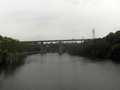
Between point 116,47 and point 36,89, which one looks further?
point 116,47

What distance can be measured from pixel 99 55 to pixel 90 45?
10.3m

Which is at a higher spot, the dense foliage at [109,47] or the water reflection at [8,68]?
the dense foliage at [109,47]

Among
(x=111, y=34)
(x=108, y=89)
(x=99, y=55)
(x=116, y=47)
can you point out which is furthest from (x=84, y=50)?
(x=108, y=89)

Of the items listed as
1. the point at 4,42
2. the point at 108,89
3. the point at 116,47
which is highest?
the point at 4,42

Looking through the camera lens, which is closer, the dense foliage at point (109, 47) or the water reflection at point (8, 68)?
the water reflection at point (8, 68)

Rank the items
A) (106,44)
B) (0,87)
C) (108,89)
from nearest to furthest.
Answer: (108,89) → (0,87) → (106,44)

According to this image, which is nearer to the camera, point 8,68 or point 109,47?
point 8,68

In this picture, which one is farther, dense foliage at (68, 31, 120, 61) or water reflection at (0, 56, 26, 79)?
dense foliage at (68, 31, 120, 61)

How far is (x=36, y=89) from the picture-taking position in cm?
1425

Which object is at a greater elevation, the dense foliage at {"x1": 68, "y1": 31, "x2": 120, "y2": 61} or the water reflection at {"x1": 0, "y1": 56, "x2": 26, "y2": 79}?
the dense foliage at {"x1": 68, "y1": 31, "x2": 120, "y2": 61}

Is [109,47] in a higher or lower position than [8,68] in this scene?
higher

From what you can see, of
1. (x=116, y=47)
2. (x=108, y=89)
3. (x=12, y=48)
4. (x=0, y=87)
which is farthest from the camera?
(x=12, y=48)

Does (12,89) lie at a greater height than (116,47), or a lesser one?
lesser

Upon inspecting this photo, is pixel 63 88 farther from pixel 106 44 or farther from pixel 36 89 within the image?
pixel 106 44
